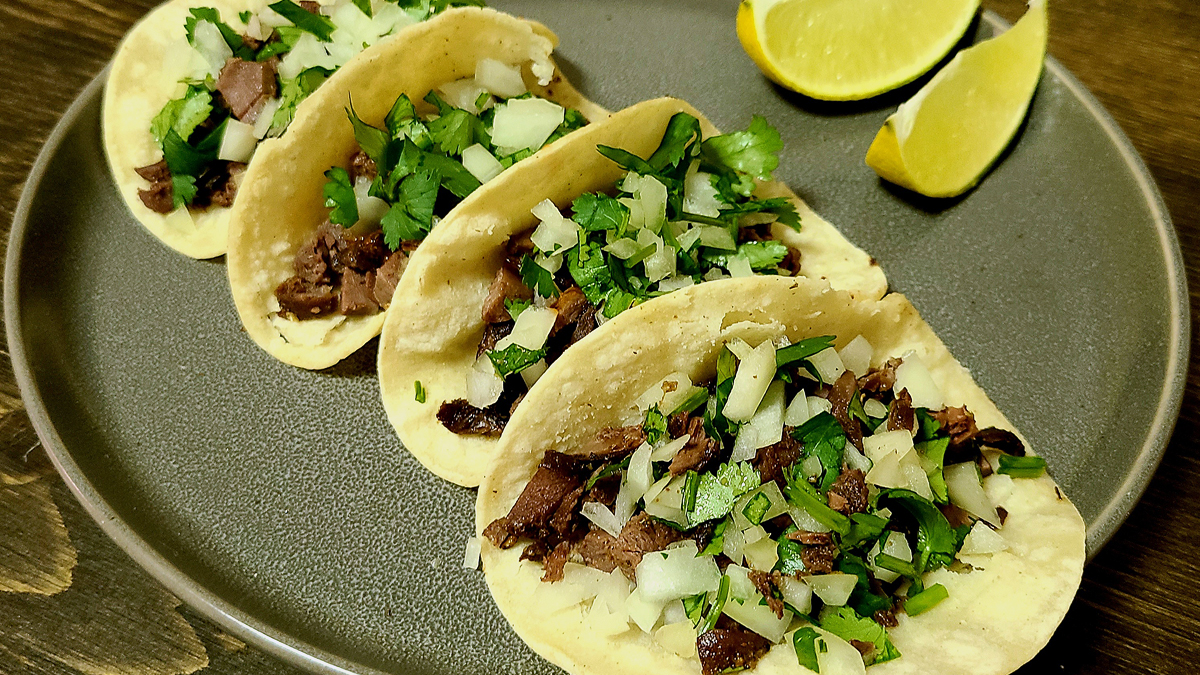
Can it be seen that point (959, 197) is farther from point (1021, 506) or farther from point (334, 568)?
point (334, 568)

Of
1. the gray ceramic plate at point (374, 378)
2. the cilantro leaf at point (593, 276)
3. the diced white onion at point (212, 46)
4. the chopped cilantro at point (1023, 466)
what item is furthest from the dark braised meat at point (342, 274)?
the chopped cilantro at point (1023, 466)

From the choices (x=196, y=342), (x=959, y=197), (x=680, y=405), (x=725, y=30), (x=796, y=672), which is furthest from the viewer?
(x=725, y=30)

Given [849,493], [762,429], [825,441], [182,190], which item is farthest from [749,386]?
[182,190]

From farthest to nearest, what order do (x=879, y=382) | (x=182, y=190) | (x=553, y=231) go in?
(x=182, y=190) → (x=553, y=231) → (x=879, y=382)

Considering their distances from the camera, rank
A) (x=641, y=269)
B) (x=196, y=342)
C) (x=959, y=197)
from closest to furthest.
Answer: (x=641, y=269)
(x=196, y=342)
(x=959, y=197)

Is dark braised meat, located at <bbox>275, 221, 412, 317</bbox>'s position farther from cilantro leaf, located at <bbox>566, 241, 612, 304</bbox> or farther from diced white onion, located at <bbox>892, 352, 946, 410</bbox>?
diced white onion, located at <bbox>892, 352, 946, 410</bbox>

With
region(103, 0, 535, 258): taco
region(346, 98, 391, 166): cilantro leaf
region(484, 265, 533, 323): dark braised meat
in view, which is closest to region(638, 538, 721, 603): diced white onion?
region(484, 265, 533, 323): dark braised meat

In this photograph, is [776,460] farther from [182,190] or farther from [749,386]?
[182,190]

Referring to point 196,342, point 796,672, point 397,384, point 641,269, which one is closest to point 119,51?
point 196,342
